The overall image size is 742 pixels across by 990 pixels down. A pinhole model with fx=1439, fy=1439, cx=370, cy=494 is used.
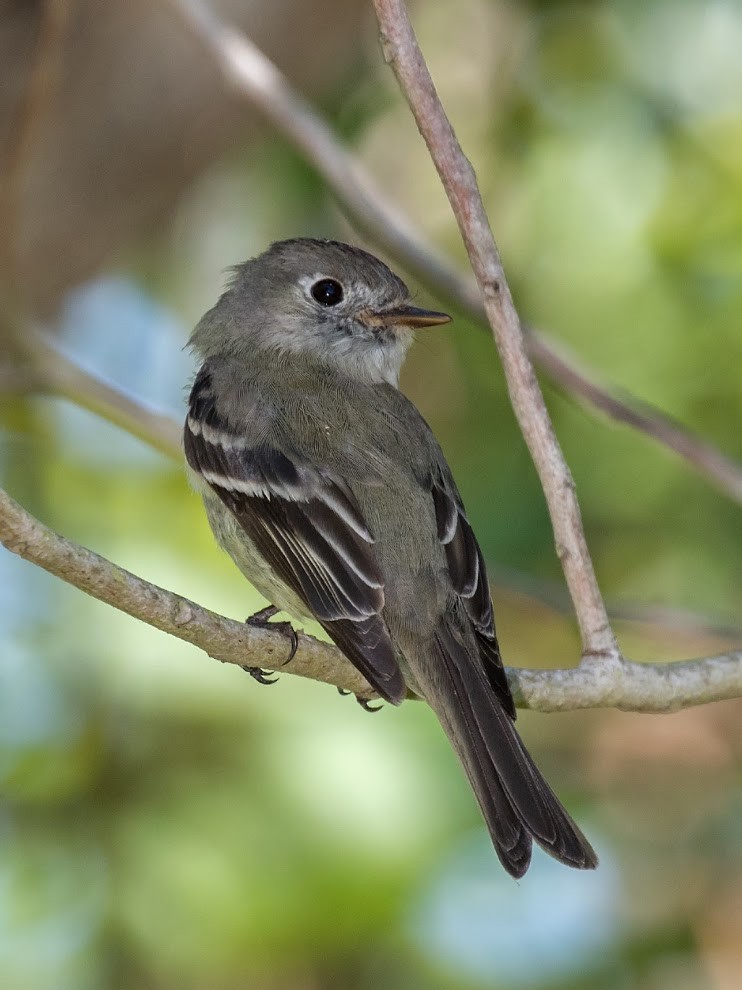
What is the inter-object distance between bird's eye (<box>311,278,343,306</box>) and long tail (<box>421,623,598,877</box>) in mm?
1342

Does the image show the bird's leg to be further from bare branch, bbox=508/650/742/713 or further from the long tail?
bare branch, bbox=508/650/742/713

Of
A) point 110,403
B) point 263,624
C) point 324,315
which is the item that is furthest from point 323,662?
point 324,315

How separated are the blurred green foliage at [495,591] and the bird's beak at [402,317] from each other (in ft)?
2.65

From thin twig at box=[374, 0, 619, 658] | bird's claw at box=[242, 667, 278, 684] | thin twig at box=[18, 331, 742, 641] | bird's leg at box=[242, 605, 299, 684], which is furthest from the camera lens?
thin twig at box=[18, 331, 742, 641]

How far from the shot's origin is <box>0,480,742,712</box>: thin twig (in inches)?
102

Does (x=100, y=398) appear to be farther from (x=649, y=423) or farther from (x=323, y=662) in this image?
(x=649, y=423)

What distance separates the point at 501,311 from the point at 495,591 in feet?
5.78

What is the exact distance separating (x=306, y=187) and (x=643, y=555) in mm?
1951

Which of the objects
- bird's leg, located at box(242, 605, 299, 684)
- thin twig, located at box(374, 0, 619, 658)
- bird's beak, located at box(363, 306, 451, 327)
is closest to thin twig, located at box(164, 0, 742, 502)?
bird's beak, located at box(363, 306, 451, 327)

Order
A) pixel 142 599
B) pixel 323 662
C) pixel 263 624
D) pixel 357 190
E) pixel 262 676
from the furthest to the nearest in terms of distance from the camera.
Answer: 1. pixel 357 190
2. pixel 262 676
3. pixel 263 624
4. pixel 323 662
5. pixel 142 599

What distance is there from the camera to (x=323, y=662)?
3.17 meters

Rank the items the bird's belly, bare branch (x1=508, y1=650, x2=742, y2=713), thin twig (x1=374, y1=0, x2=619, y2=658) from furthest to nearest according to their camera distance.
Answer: the bird's belly
bare branch (x1=508, y1=650, x2=742, y2=713)
thin twig (x1=374, y1=0, x2=619, y2=658)

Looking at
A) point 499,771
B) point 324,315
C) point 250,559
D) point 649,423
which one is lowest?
point 499,771

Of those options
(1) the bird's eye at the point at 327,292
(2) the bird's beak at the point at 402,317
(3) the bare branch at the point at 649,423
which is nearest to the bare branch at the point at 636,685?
(3) the bare branch at the point at 649,423
